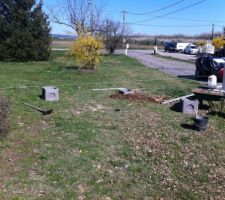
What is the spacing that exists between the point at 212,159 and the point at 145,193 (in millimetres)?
2124

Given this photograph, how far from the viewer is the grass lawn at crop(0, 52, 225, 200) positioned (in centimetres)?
585

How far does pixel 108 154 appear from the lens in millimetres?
7191

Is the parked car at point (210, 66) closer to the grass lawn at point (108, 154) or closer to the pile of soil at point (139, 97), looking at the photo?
the pile of soil at point (139, 97)

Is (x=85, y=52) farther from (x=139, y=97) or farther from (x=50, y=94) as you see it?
(x=50, y=94)

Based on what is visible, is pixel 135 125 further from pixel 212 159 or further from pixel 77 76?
pixel 77 76

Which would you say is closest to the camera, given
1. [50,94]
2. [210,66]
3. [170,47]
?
[50,94]

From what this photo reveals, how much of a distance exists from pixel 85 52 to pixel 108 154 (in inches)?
536

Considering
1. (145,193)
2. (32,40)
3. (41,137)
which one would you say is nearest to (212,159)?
(145,193)

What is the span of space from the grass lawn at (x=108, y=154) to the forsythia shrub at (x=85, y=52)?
891 centimetres

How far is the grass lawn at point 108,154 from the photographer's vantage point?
585 cm

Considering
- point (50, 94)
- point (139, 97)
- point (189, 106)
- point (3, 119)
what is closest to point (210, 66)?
point (139, 97)

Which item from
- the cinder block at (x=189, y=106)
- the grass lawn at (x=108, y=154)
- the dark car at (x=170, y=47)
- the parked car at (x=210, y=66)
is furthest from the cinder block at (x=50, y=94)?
the dark car at (x=170, y=47)

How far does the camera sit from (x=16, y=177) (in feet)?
19.4

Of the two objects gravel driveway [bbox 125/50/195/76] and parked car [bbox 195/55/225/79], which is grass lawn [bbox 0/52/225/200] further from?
gravel driveway [bbox 125/50/195/76]
